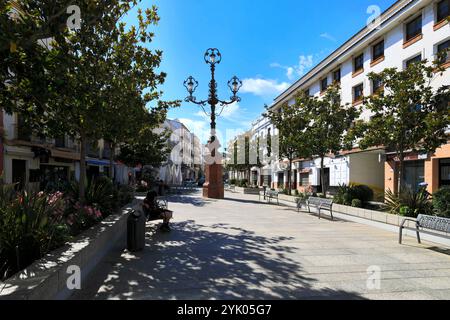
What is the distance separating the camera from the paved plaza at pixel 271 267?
411 centimetres

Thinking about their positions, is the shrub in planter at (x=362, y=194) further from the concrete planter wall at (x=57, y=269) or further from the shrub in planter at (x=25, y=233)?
the shrub in planter at (x=25, y=233)

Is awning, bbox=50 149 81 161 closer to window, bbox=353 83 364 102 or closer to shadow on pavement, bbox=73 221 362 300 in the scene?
shadow on pavement, bbox=73 221 362 300

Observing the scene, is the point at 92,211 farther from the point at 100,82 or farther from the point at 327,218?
the point at 327,218

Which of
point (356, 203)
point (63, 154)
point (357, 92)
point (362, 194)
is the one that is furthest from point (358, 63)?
point (63, 154)

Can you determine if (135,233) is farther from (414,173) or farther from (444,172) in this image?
(414,173)

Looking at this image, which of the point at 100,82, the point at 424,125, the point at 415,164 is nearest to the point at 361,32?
the point at 415,164

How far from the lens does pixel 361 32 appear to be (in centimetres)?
2306

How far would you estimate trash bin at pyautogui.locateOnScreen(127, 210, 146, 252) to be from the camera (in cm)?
616

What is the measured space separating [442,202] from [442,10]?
13.4 m

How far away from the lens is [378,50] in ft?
70.6

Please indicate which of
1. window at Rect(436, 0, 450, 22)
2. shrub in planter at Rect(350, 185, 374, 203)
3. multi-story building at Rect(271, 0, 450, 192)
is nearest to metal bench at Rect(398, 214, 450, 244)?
shrub in planter at Rect(350, 185, 374, 203)

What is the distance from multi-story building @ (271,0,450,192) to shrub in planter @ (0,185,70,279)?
38.2ft

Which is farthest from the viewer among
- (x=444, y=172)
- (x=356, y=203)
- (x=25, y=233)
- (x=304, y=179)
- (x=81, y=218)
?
(x=304, y=179)
